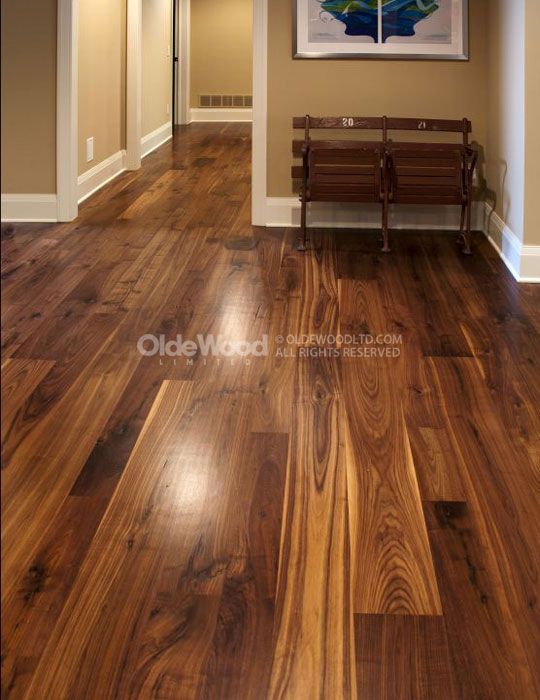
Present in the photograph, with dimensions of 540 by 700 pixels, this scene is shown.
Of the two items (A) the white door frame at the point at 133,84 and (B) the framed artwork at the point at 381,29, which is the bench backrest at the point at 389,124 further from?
(A) the white door frame at the point at 133,84

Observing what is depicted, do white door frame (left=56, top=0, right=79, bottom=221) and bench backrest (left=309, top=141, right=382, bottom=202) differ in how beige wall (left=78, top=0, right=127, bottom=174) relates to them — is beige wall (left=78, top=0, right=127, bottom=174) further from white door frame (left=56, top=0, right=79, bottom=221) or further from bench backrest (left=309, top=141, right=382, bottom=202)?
bench backrest (left=309, top=141, right=382, bottom=202)

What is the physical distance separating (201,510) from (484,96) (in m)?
4.28

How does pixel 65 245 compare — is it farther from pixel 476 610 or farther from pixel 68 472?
pixel 476 610

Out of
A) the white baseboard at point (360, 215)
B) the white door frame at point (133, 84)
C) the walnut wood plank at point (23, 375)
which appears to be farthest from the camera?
the white door frame at point (133, 84)

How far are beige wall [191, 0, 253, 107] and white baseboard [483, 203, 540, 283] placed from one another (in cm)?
816

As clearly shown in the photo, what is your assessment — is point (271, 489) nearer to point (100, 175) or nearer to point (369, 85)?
point (369, 85)

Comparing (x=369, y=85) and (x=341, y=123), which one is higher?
(x=369, y=85)

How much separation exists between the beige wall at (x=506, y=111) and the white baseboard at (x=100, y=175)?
2.72 metres

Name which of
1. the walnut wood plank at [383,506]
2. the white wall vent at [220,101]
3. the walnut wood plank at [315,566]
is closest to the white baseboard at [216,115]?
the white wall vent at [220,101]

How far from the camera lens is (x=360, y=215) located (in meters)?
6.16

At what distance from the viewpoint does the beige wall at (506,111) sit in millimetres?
4914

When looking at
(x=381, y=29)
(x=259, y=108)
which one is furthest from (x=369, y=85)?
(x=259, y=108)

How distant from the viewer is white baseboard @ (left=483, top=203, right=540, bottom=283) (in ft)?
15.8

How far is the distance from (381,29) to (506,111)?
104cm
